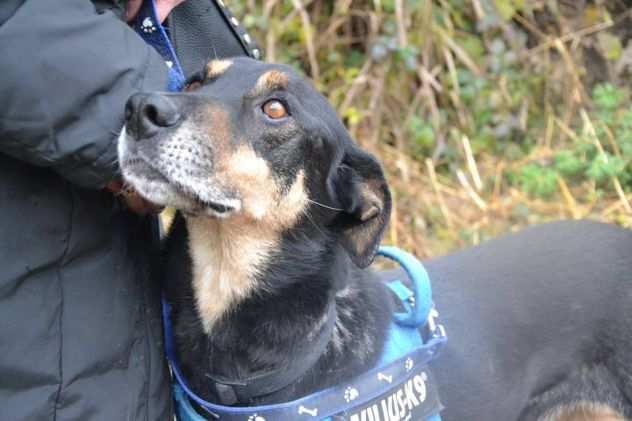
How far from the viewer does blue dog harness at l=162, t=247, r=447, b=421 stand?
2.36m

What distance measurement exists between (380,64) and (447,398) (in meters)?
3.77

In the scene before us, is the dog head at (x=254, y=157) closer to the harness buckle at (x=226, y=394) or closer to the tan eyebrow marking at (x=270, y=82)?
the tan eyebrow marking at (x=270, y=82)

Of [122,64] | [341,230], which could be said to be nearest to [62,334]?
[122,64]

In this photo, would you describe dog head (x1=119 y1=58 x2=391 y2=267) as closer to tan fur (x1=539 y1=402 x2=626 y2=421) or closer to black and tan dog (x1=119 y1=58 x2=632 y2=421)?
black and tan dog (x1=119 y1=58 x2=632 y2=421)

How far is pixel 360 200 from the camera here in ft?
8.93

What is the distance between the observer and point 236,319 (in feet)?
8.18

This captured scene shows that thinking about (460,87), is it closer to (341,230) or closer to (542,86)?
(542,86)

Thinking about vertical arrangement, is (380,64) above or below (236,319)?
below

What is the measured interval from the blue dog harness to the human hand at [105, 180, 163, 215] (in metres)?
0.36

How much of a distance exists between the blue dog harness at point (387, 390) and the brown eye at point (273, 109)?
2.24ft

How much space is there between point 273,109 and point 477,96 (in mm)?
4187

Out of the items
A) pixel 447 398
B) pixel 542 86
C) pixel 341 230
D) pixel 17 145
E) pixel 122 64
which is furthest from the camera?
pixel 542 86

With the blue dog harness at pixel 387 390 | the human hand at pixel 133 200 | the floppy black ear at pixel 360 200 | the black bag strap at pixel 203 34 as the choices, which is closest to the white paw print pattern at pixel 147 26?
the black bag strap at pixel 203 34

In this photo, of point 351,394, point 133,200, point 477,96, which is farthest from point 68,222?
point 477,96
